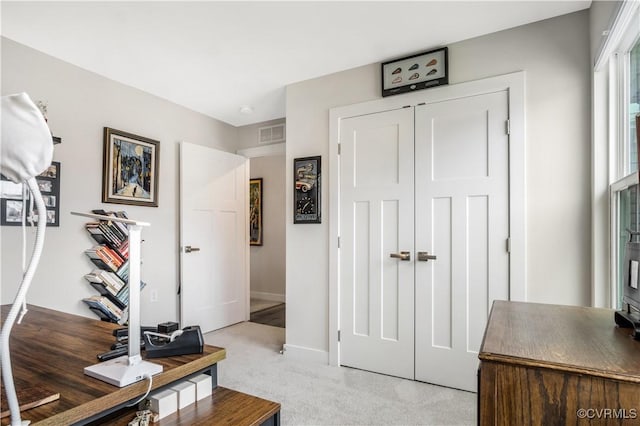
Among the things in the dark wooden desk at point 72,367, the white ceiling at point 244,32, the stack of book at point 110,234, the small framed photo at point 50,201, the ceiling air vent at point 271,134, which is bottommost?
the dark wooden desk at point 72,367

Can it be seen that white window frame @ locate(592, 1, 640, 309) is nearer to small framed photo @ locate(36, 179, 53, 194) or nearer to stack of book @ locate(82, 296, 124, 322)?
stack of book @ locate(82, 296, 124, 322)

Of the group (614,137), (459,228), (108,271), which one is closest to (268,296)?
(108,271)

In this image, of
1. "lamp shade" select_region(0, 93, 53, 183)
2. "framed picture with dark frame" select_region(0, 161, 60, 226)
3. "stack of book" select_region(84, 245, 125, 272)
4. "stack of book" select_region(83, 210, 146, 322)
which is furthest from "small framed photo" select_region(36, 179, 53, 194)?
"lamp shade" select_region(0, 93, 53, 183)

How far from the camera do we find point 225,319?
4.15 metres

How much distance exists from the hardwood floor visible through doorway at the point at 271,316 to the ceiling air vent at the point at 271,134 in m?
2.19

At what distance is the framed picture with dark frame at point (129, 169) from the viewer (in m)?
3.10

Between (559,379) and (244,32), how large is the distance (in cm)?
248

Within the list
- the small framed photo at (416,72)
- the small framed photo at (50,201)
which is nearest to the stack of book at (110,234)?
the small framed photo at (50,201)

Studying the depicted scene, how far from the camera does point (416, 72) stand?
2672 mm

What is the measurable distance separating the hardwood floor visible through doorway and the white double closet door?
65.4 inches

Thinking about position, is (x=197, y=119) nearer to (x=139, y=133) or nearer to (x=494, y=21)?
(x=139, y=133)

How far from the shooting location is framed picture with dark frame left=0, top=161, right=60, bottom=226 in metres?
2.40

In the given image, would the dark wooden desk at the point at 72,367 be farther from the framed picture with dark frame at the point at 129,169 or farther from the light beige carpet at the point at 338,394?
the framed picture with dark frame at the point at 129,169

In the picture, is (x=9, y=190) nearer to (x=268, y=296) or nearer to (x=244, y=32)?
(x=244, y=32)
